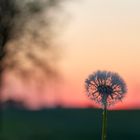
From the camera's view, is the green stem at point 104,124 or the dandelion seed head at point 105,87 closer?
the green stem at point 104,124

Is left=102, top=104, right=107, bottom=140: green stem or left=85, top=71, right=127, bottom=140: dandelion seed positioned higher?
left=85, top=71, right=127, bottom=140: dandelion seed

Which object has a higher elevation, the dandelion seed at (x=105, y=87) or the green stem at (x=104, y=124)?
the dandelion seed at (x=105, y=87)

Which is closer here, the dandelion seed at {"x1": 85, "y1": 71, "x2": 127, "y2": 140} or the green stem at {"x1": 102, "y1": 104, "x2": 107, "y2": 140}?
the green stem at {"x1": 102, "y1": 104, "x2": 107, "y2": 140}

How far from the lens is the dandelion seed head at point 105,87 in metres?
4.45

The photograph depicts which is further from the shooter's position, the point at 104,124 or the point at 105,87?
the point at 105,87

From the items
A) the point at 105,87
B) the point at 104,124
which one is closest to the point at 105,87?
the point at 105,87

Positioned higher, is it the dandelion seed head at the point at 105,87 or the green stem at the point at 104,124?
the dandelion seed head at the point at 105,87

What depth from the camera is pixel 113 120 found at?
18500 mm

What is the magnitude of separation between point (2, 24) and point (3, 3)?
0.54 meters

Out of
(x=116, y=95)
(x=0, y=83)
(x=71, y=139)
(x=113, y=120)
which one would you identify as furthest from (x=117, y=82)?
(x=113, y=120)

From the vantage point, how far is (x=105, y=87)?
14.7 feet

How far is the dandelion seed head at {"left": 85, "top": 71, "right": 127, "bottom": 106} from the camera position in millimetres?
4453

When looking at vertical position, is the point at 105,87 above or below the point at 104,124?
above

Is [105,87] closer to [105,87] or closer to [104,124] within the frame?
[105,87]
